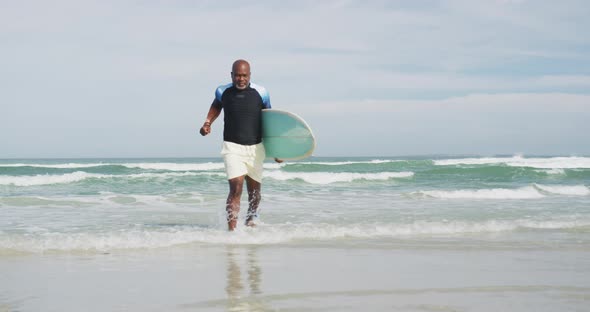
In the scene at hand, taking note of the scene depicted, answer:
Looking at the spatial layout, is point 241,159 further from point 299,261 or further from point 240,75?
point 299,261

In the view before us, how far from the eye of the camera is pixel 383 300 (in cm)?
325

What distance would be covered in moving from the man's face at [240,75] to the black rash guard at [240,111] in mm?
90

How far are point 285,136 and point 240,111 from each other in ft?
1.95

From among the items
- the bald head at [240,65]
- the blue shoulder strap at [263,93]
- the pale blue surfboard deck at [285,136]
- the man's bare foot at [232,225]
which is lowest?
the man's bare foot at [232,225]

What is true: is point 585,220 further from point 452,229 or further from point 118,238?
point 118,238

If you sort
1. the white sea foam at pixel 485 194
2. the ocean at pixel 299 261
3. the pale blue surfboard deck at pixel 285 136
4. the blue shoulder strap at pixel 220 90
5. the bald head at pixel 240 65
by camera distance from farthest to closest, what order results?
the white sea foam at pixel 485 194 < the pale blue surfboard deck at pixel 285 136 < the blue shoulder strap at pixel 220 90 < the bald head at pixel 240 65 < the ocean at pixel 299 261

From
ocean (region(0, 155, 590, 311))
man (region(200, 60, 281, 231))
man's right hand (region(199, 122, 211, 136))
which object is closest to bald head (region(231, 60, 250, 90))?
man (region(200, 60, 281, 231))

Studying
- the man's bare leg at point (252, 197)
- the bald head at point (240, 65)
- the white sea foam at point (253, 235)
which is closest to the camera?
the white sea foam at point (253, 235)

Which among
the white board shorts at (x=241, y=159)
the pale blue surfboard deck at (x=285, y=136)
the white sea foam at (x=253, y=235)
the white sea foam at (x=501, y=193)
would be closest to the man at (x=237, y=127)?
the white board shorts at (x=241, y=159)

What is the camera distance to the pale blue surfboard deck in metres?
6.27

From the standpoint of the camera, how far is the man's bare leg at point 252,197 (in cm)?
639

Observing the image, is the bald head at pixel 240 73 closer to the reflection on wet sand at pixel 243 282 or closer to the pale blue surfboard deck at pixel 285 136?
the pale blue surfboard deck at pixel 285 136

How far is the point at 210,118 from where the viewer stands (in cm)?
614

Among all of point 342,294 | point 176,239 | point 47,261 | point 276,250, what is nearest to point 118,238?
point 176,239
